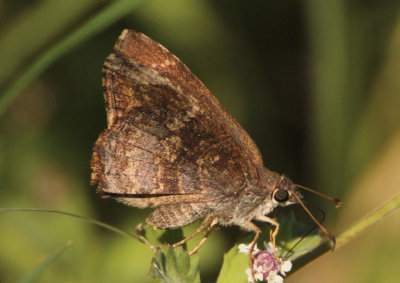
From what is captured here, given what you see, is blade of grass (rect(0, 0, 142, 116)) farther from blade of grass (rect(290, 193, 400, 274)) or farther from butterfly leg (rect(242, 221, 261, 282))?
blade of grass (rect(290, 193, 400, 274))

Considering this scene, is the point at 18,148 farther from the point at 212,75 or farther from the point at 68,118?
the point at 212,75

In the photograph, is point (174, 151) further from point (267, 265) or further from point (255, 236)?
point (267, 265)

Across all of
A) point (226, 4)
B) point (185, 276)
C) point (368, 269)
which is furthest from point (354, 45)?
point (185, 276)

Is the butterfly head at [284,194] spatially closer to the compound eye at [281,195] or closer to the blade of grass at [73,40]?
the compound eye at [281,195]

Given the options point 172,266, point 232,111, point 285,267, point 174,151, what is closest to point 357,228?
point 285,267

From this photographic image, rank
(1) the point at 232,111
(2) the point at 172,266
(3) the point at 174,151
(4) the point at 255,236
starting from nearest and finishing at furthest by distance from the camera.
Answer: (2) the point at 172,266 → (4) the point at 255,236 → (3) the point at 174,151 → (1) the point at 232,111

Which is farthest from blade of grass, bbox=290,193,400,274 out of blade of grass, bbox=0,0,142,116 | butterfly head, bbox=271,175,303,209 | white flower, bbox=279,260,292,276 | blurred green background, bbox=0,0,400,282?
blade of grass, bbox=0,0,142,116

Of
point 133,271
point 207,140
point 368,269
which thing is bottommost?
point 368,269
